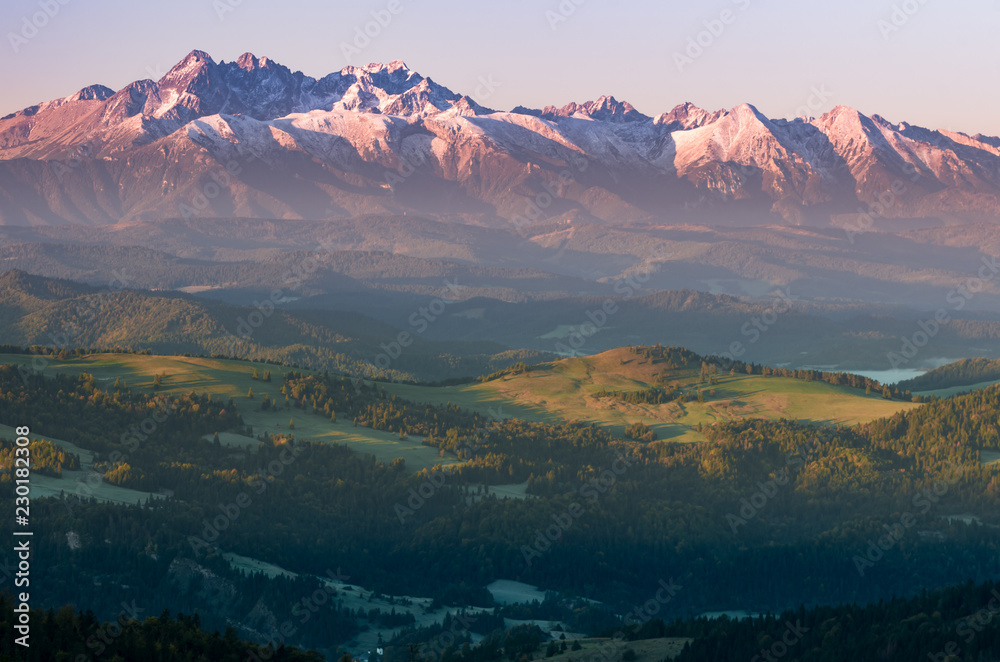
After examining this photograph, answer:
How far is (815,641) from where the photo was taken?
12775 centimetres

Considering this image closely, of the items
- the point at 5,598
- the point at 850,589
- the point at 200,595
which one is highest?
the point at 5,598

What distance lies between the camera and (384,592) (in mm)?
178875

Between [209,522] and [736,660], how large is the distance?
307ft

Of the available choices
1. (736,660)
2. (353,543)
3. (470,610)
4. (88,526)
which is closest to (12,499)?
(88,526)

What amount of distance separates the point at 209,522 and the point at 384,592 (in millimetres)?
30692

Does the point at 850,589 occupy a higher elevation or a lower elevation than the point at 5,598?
lower

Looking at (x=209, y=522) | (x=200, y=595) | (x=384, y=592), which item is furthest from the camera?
(x=209, y=522)

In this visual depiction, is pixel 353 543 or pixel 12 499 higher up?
pixel 12 499

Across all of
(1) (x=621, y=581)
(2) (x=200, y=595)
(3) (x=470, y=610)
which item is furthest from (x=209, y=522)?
(1) (x=621, y=581)

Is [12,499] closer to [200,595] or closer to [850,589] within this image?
[200,595]

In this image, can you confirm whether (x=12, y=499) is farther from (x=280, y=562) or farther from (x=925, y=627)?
(x=925, y=627)

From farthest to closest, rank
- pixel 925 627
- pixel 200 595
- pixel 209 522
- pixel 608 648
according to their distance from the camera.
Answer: pixel 209 522
pixel 200 595
pixel 608 648
pixel 925 627

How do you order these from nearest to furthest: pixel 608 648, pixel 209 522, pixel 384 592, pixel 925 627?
1. pixel 925 627
2. pixel 608 648
3. pixel 384 592
4. pixel 209 522

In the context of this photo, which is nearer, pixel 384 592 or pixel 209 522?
pixel 384 592
